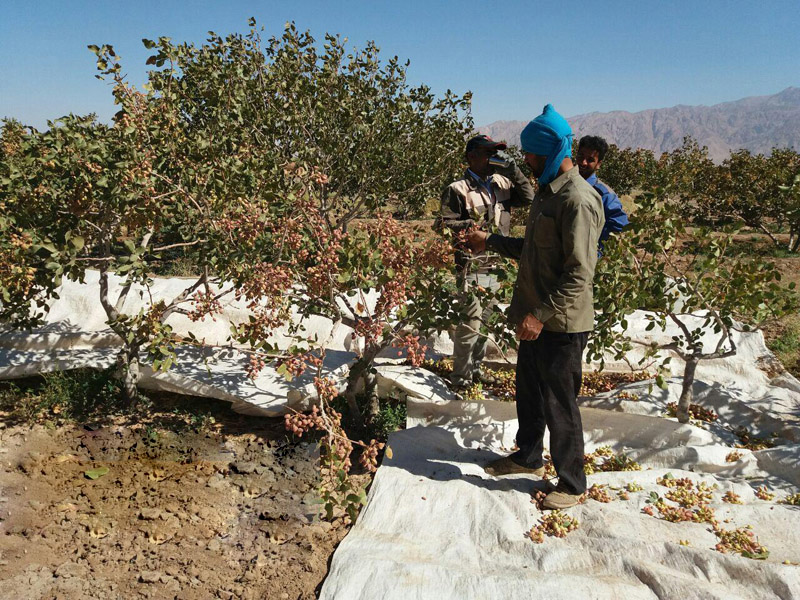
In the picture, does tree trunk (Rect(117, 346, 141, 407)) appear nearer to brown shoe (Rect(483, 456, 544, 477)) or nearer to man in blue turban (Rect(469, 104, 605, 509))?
brown shoe (Rect(483, 456, 544, 477))

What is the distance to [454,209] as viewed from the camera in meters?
4.49

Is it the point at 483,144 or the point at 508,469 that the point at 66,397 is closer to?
the point at 508,469

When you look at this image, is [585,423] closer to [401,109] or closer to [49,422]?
[49,422]

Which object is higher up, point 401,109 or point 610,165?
point 610,165

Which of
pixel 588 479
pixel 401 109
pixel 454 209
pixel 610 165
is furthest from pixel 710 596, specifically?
pixel 610 165

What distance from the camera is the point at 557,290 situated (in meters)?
2.77

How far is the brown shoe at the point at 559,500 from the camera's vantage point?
2959 millimetres

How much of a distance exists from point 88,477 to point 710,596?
3544mm

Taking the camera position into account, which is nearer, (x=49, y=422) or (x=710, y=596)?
(x=710, y=596)

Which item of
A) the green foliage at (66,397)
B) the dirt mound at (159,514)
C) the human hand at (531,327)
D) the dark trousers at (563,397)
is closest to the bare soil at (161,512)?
the dirt mound at (159,514)

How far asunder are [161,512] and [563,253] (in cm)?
275

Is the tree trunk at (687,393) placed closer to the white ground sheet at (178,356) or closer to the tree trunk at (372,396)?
the tree trunk at (372,396)

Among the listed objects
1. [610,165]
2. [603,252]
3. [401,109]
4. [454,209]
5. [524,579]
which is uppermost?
[610,165]

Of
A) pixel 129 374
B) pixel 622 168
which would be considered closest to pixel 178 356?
pixel 129 374
